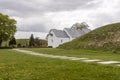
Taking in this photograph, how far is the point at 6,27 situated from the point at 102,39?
4647cm

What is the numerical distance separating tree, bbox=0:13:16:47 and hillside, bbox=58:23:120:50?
3801 centimetres

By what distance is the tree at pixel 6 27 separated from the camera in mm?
90188

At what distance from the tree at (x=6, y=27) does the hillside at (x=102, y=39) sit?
38007 mm

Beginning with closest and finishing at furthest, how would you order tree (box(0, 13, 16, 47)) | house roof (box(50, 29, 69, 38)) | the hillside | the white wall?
the hillside, tree (box(0, 13, 16, 47)), the white wall, house roof (box(50, 29, 69, 38))

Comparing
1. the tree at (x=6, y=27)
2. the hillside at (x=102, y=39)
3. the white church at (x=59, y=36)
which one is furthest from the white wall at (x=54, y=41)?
the hillside at (x=102, y=39)

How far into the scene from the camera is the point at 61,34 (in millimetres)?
102312

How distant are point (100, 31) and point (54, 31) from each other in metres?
45.3

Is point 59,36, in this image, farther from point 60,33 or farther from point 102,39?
point 102,39

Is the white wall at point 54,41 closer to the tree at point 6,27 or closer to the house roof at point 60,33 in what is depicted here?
the house roof at point 60,33

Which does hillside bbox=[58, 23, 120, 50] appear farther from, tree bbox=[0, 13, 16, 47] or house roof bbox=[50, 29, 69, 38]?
house roof bbox=[50, 29, 69, 38]

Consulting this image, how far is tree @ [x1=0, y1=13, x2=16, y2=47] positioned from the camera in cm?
9019

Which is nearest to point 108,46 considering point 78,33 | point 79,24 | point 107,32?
point 107,32

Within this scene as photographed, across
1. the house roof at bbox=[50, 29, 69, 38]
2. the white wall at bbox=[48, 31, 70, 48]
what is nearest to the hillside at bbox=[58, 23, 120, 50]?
the white wall at bbox=[48, 31, 70, 48]

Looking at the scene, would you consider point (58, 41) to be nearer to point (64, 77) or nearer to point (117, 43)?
point (117, 43)
